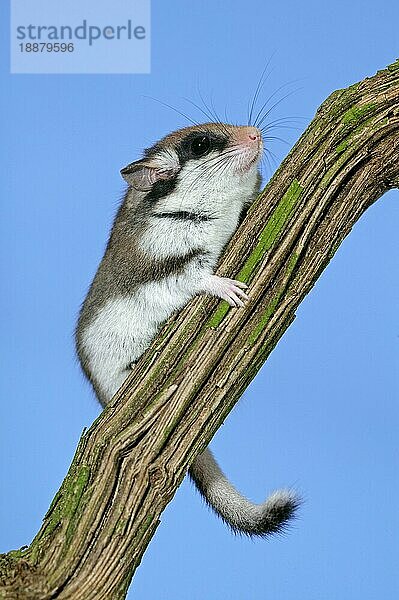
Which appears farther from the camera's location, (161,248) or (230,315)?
(161,248)

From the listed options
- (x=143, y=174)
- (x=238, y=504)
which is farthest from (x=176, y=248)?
(x=238, y=504)

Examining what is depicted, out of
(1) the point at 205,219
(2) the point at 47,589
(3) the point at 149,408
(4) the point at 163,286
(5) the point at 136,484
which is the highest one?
(1) the point at 205,219

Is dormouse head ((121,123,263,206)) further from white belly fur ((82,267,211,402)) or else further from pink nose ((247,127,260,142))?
white belly fur ((82,267,211,402))

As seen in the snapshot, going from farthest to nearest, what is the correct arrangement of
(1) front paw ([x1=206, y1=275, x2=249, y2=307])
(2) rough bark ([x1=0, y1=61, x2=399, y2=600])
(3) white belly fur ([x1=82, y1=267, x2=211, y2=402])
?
(3) white belly fur ([x1=82, y1=267, x2=211, y2=402])
(1) front paw ([x1=206, y1=275, x2=249, y2=307])
(2) rough bark ([x1=0, y1=61, x2=399, y2=600])

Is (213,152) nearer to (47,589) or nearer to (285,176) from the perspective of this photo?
(285,176)

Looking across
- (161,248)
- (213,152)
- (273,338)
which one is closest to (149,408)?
(273,338)

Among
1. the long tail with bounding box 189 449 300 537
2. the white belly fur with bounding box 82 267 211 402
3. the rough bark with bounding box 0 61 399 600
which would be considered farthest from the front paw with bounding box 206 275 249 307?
the long tail with bounding box 189 449 300 537
